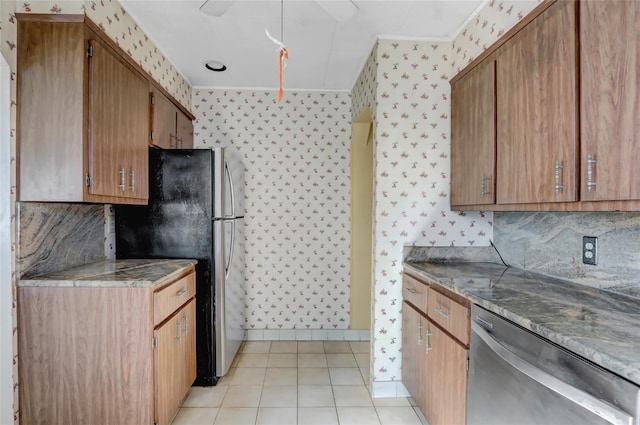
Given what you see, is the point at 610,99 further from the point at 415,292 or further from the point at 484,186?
the point at 415,292

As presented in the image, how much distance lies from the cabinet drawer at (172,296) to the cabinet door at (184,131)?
1.26 metres

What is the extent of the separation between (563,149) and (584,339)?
29.9 inches

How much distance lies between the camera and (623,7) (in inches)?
45.4

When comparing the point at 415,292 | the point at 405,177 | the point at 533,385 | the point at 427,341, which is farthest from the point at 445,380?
the point at 405,177

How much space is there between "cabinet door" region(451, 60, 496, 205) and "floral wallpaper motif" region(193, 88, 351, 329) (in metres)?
1.37

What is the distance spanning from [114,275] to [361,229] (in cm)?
227

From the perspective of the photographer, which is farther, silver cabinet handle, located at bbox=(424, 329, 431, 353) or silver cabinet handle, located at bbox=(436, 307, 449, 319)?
silver cabinet handle, located at bbox=(424, 329, 431, 353)

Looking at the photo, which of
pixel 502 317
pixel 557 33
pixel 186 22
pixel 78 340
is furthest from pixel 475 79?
pixel 78 340

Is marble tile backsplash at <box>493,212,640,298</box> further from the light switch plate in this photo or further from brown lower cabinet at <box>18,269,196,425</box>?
brown lower cabinet at <box>18,269,196,425</box>

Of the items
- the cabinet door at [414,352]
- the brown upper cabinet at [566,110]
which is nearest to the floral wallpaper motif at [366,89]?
the brown upper cabinet at [566,110]

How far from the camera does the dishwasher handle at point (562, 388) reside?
86cm

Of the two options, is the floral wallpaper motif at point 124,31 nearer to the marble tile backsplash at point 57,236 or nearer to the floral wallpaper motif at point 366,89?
the marble tile backsplash at point 57,236

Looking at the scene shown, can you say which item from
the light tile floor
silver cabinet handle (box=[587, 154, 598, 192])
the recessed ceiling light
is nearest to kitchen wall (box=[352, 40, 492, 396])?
the light tile floor

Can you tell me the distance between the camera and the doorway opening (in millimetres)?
3545
